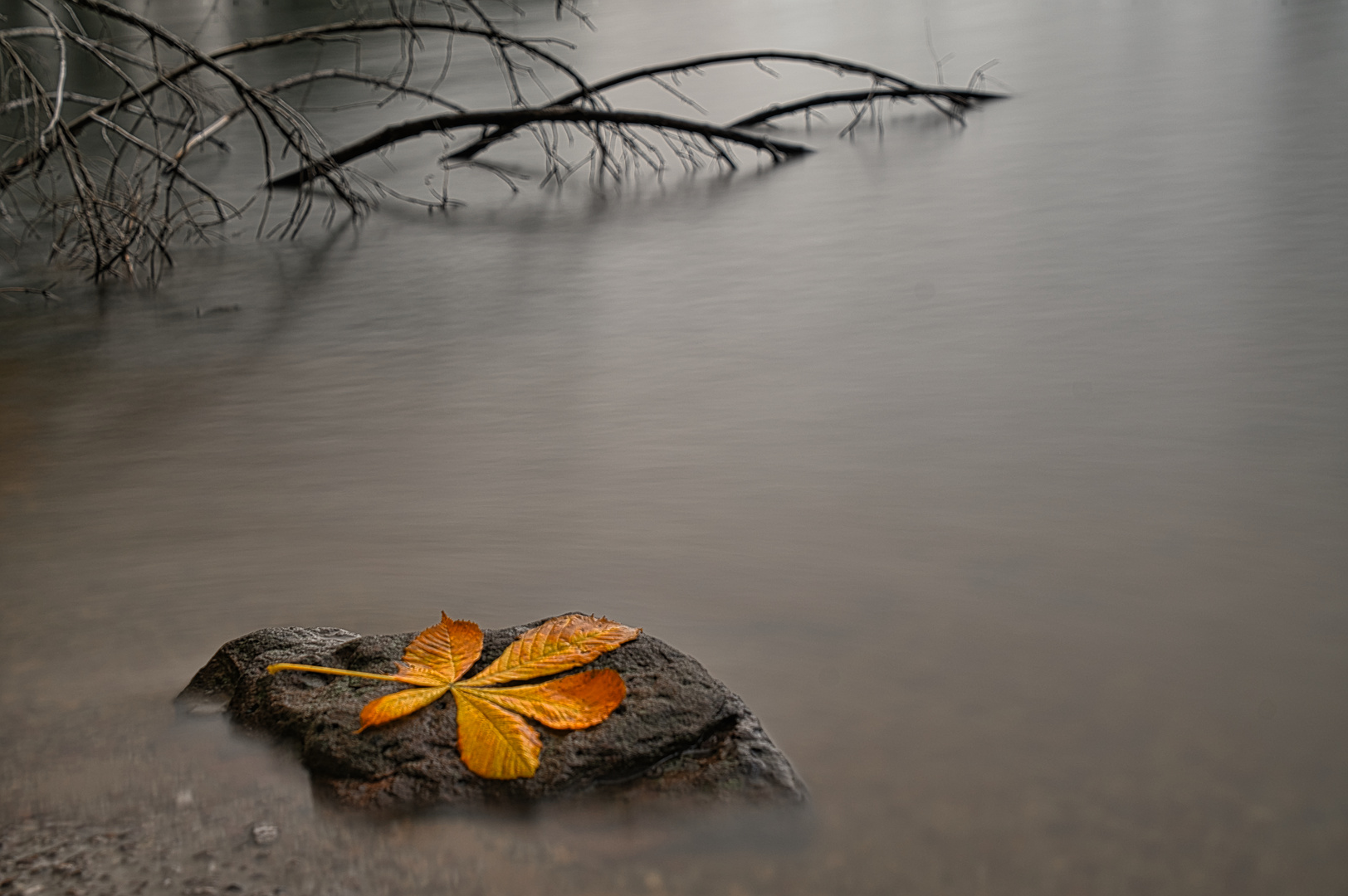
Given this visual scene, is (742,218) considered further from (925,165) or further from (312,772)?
(312,772)

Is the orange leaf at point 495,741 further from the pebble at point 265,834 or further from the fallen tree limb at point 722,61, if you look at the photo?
the fallen tree limb at point 722,61

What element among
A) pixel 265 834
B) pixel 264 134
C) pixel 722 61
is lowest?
pixel 265 834

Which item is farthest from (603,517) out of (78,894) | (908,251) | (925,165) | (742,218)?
(925,165)

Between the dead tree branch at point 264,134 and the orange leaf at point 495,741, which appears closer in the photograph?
the orange leaf at point 495,741

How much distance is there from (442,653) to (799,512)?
39 centimetres

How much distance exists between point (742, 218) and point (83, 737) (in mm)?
1987

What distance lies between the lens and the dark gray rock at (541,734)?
69cm

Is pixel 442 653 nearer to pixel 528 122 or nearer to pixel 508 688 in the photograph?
pixel 508 688

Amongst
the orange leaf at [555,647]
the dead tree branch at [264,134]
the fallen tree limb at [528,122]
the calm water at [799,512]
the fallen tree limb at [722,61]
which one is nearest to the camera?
the calm water at [799,512]

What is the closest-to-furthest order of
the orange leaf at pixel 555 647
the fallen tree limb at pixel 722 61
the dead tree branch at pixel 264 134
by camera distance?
the orange leaf at pixel 555 647 → the dead tree branch at pixel 264 134 → the fallen tree limb at pixel 722 61

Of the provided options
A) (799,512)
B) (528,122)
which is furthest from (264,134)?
(799,512)

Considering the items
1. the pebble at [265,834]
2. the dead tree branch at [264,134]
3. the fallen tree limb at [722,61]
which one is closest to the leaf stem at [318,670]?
the pebble at [265,834]

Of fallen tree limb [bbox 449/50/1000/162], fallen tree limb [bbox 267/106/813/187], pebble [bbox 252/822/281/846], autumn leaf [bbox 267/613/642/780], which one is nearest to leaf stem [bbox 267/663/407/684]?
autumn leaf [bbox 267/613/642/780]

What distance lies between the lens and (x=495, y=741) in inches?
28.6
